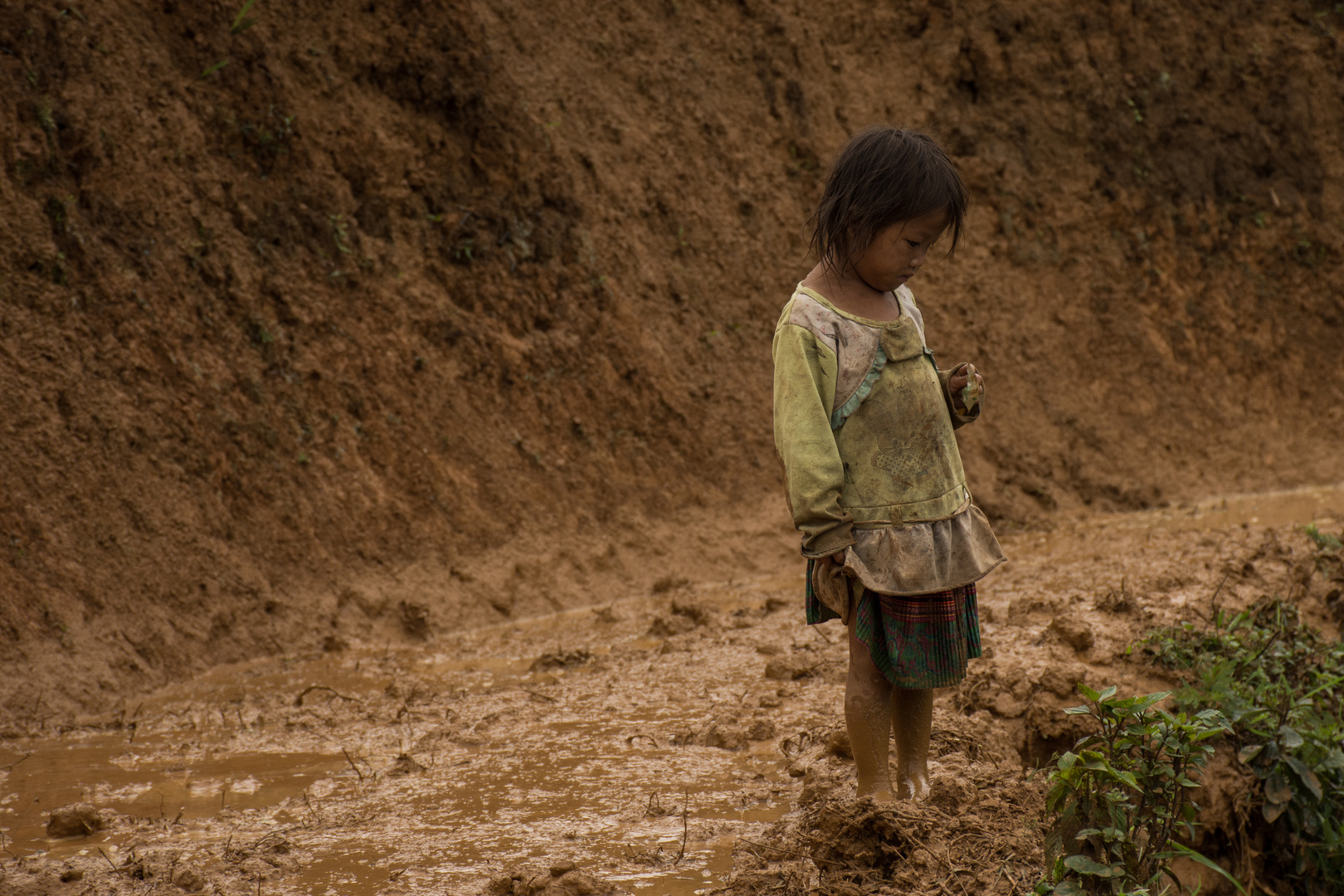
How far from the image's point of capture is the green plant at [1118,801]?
233 cm

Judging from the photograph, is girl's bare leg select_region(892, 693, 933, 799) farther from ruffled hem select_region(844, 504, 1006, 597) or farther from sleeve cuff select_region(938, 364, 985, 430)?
sleeve cuff select_region(938, 364, 985, 430)

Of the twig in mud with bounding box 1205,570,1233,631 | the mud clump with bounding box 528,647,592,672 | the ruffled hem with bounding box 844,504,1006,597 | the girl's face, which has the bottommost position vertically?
the twig in mud with bounding box 1205,570,1233,631

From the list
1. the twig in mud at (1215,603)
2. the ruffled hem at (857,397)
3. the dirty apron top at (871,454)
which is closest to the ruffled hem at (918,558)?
the dirty apron top at (871,454)

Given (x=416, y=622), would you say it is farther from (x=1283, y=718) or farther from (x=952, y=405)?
(x=1283, y=718)

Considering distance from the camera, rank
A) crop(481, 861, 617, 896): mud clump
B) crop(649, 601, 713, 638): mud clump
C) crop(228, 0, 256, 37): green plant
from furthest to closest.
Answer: crop(228, 0, 256, 37): green plant, crop(649, 601, 713, 638): mud clump, crop(481, 861, 617, 896): mud clump

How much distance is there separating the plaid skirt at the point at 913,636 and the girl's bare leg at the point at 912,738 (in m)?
0.14

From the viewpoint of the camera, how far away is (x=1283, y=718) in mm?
3273

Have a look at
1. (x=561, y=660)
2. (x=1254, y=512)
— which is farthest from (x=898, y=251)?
(x=1254, y=512)

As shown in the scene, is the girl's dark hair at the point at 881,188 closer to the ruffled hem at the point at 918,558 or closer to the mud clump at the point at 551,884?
the ruffled hem at the point at 918,558

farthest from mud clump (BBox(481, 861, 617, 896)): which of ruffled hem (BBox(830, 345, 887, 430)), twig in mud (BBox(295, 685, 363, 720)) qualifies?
twig in mud (BBox(295, 685, 363, 720))

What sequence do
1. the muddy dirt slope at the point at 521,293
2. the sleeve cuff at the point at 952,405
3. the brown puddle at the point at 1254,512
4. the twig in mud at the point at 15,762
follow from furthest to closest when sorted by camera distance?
the brown puddle at the point at 1254,512, the muddy dirt slope at the point at 521,293, the twig in mud at the point at 15,762, the sleeve cuff at the point at 952,405

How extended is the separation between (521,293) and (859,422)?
4.52 m

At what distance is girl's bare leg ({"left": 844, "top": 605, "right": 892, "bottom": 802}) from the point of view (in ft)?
8.04

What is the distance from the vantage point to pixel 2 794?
3.11 metres
